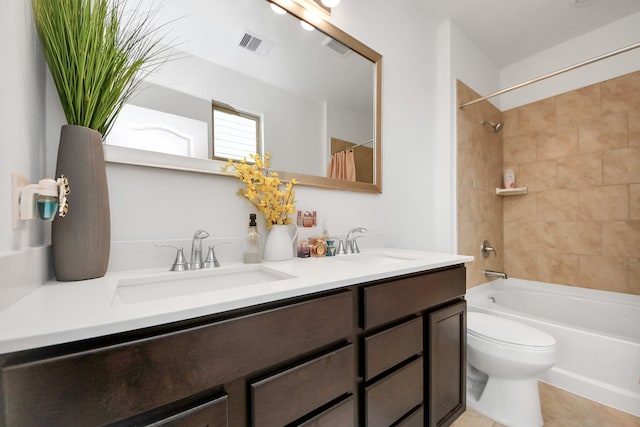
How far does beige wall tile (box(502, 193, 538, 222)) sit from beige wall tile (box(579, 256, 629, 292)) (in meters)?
0.51

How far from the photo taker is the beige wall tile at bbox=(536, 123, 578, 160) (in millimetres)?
2242

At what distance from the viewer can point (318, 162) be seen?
134 centimetres

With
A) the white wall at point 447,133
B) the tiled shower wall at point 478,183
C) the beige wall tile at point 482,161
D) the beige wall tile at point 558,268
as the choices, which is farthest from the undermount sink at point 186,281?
the beige wall tile at point 558,268

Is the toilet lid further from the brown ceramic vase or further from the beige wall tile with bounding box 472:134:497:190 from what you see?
the brown ceramic vase

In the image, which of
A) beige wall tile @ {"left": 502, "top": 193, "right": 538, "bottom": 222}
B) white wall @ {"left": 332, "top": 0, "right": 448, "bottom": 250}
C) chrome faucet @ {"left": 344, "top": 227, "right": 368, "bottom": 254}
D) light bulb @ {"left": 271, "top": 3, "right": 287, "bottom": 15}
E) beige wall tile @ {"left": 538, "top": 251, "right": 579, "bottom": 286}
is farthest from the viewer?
beige wall tile @ {"left": 502, "top": 193, "right": 538, "bottom": 222}

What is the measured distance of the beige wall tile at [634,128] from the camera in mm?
1952

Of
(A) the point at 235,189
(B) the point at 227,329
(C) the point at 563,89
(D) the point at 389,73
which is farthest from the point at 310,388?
(C) the point at 563,89

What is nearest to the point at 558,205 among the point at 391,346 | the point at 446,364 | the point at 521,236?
the point at 521,236

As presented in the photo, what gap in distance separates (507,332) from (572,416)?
1.90 ft

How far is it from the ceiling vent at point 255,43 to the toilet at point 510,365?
5.79 feet

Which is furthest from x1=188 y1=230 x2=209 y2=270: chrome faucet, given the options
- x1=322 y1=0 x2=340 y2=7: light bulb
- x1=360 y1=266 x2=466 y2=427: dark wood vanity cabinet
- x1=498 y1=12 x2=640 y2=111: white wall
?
x1=498 y1=12 x2=640 y2=111: white wall

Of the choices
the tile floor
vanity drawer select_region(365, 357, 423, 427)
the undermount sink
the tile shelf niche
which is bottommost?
the tile floor

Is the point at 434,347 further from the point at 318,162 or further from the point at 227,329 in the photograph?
the point at 318,162

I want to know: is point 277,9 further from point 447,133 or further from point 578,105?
point 578,105
